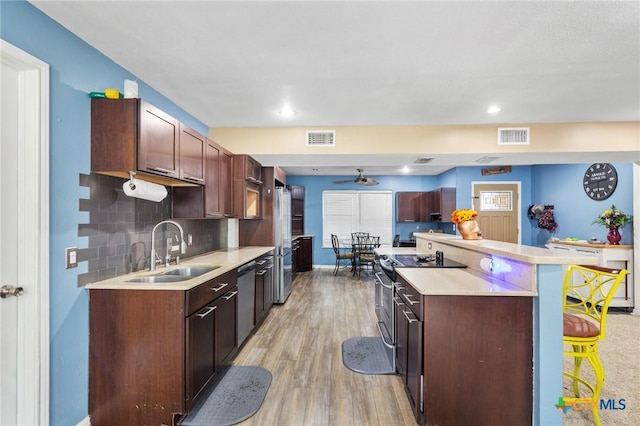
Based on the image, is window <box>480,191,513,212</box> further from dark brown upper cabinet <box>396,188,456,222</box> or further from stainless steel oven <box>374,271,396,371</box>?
stainless steel oven <box>374,271,396,371</box>

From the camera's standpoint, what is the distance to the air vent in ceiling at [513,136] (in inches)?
131

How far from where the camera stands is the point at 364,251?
21.8ft

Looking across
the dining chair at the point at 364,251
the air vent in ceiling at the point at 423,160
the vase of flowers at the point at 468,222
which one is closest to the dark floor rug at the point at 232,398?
the vase of flowers at the point at 468,222

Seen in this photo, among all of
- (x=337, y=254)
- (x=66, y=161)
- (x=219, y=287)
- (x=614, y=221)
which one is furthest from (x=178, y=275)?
(x=614, y=221)

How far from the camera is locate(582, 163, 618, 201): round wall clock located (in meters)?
4.35

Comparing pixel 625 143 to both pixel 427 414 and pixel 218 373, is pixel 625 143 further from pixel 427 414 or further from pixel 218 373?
pixel 218 373

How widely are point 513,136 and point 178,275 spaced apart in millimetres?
3948

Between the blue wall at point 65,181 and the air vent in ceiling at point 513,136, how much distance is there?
13.1ft

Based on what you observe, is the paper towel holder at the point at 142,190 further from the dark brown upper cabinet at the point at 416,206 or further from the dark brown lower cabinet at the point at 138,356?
the dark brown upper cabinet at the point at 416,206

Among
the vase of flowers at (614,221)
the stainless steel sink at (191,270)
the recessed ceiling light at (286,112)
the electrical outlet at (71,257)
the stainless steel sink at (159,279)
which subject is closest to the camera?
the electrical outlet at (71,257)

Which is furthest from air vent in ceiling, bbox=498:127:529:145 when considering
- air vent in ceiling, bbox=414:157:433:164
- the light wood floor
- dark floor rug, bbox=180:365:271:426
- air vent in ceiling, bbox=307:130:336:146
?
dark floor rug, bbox=180:365:271:426

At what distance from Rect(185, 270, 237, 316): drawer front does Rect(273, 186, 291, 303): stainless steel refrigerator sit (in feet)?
5.19

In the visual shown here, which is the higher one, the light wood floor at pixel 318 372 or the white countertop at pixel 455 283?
the white countertop at pixel 455 283

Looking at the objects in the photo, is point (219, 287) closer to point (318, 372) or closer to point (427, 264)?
point (318, 372)
